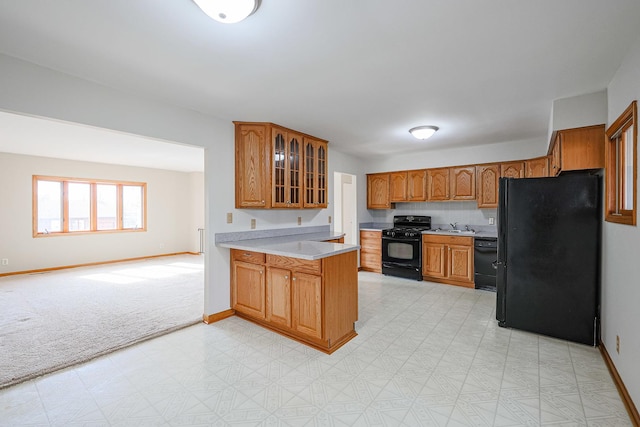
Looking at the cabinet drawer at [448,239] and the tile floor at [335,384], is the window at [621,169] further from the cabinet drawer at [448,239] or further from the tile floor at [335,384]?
the cabinet drawer at [448,239]

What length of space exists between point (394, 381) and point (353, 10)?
244 centimetres

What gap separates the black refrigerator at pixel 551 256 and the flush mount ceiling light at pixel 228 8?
9.55 ft

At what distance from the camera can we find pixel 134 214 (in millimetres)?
7391

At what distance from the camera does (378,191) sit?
6.06 m

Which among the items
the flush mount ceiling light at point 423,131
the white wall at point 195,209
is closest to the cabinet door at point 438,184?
the flush mount ceiling light at point 423,131

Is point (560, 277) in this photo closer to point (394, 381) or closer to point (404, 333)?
point (404, 333)

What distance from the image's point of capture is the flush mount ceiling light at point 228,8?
143 centimetres

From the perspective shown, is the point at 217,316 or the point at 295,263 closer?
the point at 295,263

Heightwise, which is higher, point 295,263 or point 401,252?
point 295,263

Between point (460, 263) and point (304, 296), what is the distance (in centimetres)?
320

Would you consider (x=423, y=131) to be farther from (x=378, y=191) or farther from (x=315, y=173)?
(x=378, y=191)

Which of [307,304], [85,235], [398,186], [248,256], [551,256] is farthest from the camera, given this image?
[85,235]

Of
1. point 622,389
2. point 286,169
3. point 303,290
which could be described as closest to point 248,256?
point 303,290

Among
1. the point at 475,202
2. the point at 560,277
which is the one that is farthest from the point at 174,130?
the point at 475,202
